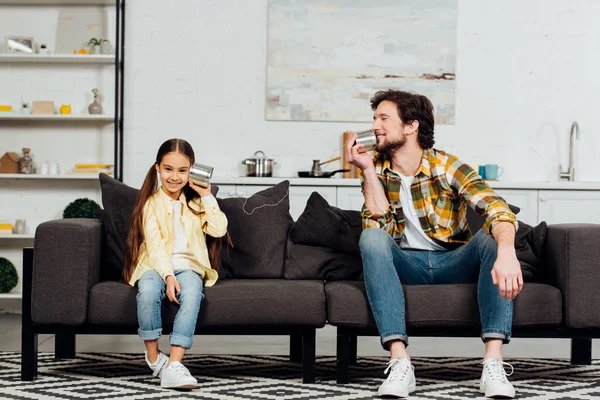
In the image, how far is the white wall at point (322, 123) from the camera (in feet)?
18.9

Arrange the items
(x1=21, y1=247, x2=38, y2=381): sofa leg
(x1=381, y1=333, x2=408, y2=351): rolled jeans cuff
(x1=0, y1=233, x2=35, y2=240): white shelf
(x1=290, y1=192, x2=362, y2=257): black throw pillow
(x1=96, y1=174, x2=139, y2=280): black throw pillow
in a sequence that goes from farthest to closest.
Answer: (x1=0, y1=233, x2=35, y2=240): white shelf, (x1=290, y1=192, x2=362, y2=257): black throw pillow, (x1=96, y1=174, x2=139, y2=280): black throw pillow, (x1=21, y1=247, x2=38, y2=381): sofa leg, (x1=381, y1=333, x2=408, y2=351): rolled jeans cuff

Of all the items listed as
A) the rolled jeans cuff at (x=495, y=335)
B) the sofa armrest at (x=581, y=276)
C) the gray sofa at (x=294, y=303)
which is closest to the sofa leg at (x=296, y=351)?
the gray sofa at (x=294, y=303)

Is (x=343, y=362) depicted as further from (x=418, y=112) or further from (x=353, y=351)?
(x=418, y=112)

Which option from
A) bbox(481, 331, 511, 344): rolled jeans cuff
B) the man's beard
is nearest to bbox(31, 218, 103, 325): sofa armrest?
the man's beard

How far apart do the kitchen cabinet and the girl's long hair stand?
2.67 metres

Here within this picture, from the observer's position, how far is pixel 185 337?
9.51 ft

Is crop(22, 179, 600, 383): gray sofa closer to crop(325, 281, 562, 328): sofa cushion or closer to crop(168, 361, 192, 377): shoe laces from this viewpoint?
crop(325, 281, 562, 328): sofa cushion

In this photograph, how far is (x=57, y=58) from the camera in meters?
5.59

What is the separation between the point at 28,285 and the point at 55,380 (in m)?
0.34

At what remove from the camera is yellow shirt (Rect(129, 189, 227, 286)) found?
121 inches

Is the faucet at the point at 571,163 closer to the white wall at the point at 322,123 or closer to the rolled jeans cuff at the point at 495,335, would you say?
the white wall at the point at 322,123

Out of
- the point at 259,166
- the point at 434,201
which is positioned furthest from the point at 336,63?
the point at 434,201

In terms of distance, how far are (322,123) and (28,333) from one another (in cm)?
308

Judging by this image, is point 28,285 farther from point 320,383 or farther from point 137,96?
point 137,96
